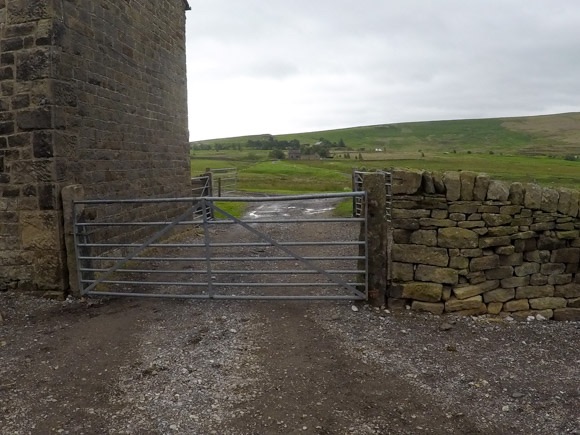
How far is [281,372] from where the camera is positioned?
Answer: 4789mm

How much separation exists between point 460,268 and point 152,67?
806 cm

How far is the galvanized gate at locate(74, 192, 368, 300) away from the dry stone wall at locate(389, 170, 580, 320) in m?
0.67

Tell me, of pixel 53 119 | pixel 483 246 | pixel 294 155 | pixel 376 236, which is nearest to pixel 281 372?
pixel 376 236

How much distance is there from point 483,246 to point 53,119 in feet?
21.4

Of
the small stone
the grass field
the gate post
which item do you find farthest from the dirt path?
the grass field

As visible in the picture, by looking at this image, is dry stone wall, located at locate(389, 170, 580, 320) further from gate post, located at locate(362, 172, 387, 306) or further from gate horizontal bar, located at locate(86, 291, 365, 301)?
gate horizontal bar, located at locate(86, 291, 365, 301)

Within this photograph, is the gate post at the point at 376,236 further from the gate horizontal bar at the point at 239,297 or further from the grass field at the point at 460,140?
the grass field at the point at 460,140

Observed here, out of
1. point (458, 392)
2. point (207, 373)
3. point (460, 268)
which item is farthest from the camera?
point (460, 268)

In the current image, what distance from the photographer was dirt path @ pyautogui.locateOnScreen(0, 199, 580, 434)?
395 cm

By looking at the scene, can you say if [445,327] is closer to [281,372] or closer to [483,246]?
[483,246]

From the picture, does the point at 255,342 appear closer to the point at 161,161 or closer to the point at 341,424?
the point at 341,424

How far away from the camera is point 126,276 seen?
859 cm

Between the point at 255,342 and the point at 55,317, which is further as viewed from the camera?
the point at 55,317

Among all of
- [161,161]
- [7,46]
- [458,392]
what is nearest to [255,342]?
[458,392]
